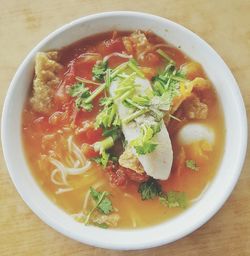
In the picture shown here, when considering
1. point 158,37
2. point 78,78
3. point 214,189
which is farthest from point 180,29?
point 214,189

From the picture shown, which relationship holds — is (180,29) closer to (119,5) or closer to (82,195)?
(119,5)

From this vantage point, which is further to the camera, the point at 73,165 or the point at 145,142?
the point at 73,165

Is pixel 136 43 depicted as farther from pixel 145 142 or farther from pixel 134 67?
pixel 145 142

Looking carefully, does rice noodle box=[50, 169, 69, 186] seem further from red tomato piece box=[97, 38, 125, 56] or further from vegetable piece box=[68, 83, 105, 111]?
red tomato piece box=[97, 38, 125, 56]

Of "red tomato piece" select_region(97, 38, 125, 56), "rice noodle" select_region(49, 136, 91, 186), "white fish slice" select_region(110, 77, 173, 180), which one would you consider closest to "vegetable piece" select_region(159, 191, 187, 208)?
"white fish slice" select_region(110, 77, 173, 180)

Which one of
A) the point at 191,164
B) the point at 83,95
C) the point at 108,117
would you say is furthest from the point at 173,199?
the point at 83,95

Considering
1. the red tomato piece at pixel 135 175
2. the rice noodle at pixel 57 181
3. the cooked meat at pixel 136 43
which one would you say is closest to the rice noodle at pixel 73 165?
the rice noodle at pixel 57 181

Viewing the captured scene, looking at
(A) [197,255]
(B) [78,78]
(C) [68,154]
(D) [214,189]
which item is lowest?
(A) [197,255]
